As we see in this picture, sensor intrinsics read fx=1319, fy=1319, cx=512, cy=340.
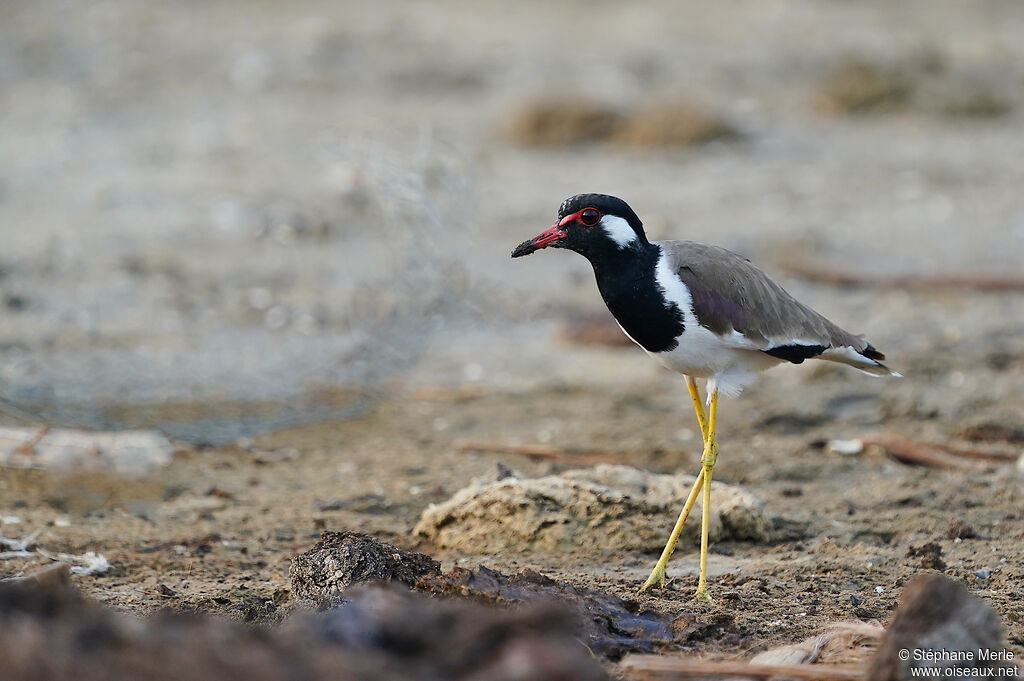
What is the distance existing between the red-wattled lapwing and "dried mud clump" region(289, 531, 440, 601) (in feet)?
2.93

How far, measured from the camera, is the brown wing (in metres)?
4.56

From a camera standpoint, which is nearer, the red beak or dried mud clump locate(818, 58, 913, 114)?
the red beak

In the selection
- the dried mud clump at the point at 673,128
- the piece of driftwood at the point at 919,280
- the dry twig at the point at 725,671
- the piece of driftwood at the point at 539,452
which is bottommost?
the piece of driftwood at the point at 539,452

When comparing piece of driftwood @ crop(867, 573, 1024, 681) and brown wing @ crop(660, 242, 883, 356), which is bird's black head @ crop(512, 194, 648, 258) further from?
piece of driftwood @ crop(867, 573, 1024, 681)

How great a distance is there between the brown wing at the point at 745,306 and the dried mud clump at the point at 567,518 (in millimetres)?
746

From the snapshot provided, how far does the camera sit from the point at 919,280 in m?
9.39

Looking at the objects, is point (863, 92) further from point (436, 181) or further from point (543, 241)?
point (543, 241)

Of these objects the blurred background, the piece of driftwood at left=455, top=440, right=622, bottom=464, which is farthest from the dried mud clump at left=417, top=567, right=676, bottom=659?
the blurred background

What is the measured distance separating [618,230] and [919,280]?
18.0 ft

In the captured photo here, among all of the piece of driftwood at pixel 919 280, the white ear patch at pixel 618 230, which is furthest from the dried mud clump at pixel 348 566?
the piece of driftwood at pixel 919 280

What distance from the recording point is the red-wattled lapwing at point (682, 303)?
452cm

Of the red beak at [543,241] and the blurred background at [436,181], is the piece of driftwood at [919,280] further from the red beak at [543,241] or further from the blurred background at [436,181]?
the red beak at [543,241]

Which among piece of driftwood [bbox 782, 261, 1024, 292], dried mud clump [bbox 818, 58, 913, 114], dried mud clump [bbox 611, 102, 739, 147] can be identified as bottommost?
piece of driftwood [bbox 782, 261, 1024, 292]

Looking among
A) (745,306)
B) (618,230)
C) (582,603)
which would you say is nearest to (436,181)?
(618,230)
